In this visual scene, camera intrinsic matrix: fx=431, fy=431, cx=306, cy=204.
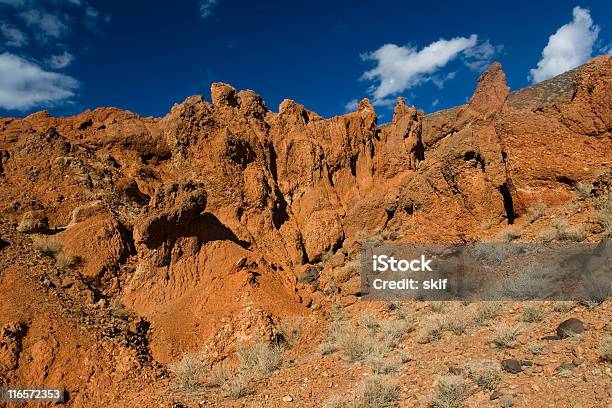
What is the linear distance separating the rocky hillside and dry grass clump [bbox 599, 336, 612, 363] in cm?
15

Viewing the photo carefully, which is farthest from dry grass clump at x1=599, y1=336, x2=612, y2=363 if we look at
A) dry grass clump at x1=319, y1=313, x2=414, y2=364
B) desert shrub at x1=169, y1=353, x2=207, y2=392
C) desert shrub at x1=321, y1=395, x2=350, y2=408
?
desert shrub at x1=169, y1=353, x2=207, y2=392

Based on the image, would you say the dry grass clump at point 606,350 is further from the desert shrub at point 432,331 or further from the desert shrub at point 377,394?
the desert shrub at point 432,331

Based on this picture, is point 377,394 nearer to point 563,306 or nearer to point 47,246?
point 563,306

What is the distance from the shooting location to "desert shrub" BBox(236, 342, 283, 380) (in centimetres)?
923

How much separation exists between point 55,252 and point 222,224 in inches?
212

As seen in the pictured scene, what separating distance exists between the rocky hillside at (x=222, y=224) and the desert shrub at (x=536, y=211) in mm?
91

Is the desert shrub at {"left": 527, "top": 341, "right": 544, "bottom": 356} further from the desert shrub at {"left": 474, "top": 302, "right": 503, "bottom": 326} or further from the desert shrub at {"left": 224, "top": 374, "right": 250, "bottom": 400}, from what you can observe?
the desert shrub at {"left": 224, "top": 374, "right": 250, "bottom": 400}

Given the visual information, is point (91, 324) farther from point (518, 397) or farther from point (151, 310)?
point (518, 397)

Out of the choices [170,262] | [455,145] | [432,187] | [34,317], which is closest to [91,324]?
[34,317]

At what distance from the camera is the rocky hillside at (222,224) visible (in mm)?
9555

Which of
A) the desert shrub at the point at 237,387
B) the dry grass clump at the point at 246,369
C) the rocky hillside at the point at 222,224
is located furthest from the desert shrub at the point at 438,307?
the desert shrub at the point at 237,387

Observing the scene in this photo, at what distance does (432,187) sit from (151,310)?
9589 mm

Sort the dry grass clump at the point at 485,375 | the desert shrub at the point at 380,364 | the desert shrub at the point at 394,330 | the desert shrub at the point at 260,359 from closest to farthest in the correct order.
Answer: the dry grass clump at the point at 485,375, the desert shrub at the point at 380,364, the desert shrub at the point at 394,330, the desert shrub at the point at 260,359

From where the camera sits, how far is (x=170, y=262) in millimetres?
13195
